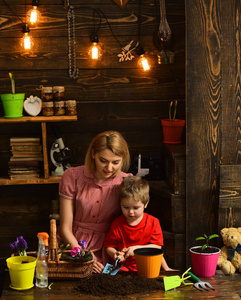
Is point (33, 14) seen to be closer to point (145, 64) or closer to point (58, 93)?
point (58, 93)

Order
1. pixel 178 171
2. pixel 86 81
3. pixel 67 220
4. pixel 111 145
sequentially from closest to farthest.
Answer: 1. pixel 111 145
2. pixel 67 220
3. pixel 178 171
4. pixel 86 81

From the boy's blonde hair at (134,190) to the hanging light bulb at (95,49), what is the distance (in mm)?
1235

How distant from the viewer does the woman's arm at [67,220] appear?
2.89 metres

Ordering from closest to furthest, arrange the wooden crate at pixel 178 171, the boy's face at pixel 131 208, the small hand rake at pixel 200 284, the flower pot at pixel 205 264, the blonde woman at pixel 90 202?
the small hand rake at pixel 200 284 → the flower pot at pixel 205 264 → the boy's face at pixel 131 208 → the blonde woman at pixel 90 202 → the wooden crate at pixel 178 171

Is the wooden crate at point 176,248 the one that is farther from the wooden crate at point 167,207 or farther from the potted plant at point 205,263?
the potted plant at point 205,263

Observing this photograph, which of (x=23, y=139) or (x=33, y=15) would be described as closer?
(x=33, y=15)

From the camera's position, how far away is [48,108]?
3586mm

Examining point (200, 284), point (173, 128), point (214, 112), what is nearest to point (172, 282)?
point (200, 284)

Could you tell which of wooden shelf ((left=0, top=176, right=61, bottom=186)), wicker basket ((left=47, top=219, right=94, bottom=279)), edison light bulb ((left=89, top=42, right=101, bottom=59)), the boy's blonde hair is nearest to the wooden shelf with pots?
wooden shelf ((left=0, top=176, right=61, bottom=186))

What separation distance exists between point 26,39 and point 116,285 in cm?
213

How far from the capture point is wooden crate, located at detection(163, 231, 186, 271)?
326 centimetres

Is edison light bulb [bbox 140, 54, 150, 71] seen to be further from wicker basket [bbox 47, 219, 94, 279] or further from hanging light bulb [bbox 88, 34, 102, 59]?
wicker basket [bbox 47, 219, 94, 279]

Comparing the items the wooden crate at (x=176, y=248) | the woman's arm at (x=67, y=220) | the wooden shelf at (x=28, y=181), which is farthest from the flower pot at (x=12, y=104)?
the wooden crate at (x=176, y=248)

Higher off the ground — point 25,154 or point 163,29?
point 163,29
